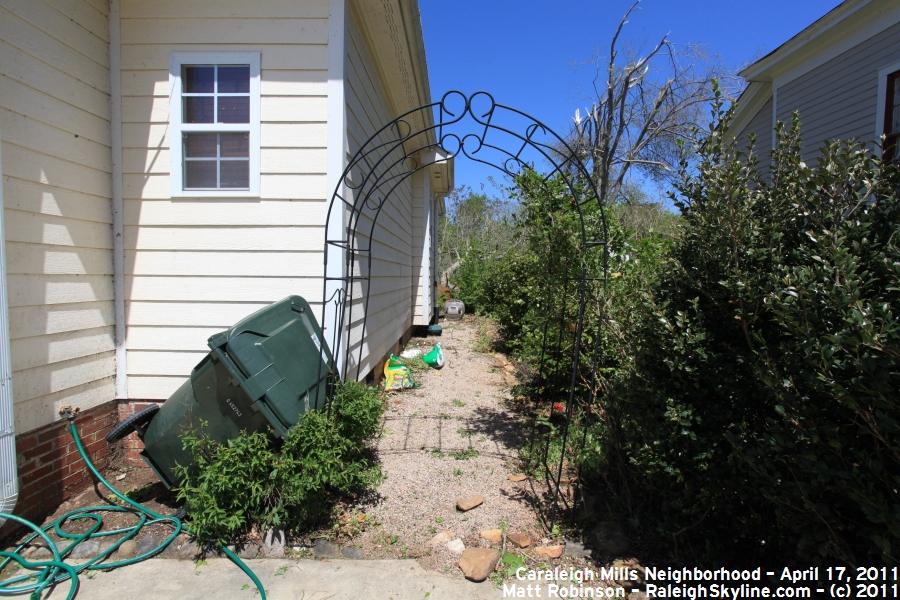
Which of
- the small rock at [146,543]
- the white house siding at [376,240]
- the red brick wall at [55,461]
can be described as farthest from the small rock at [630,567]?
the red brick wall at [55,461]

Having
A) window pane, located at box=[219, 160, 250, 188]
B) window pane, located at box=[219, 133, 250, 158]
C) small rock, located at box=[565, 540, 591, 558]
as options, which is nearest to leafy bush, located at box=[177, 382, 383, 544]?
small rock, located at box=[565, 540, 591, 558]

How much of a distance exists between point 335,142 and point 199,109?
1.04m

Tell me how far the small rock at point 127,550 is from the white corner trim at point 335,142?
5.18 ft

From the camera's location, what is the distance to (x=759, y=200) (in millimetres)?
2238

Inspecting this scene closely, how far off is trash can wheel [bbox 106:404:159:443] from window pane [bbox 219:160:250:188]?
1.68 m

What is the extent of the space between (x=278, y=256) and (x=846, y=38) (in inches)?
329

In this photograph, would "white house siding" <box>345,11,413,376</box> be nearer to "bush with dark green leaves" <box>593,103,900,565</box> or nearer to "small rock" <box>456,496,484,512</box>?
"small rock" <box>456,496,484,512</box>

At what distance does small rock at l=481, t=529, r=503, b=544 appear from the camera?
287 centimetres

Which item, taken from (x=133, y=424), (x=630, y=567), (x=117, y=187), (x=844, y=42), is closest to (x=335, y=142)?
(x=117, y=187)

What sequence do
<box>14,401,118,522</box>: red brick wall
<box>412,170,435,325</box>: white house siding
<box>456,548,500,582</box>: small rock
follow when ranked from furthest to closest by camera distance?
<box>412,170,435,325</box>: white house siding
<box>14,401,118,522</box>: red brick wall
<box>456,548,500,582</box>: small rock

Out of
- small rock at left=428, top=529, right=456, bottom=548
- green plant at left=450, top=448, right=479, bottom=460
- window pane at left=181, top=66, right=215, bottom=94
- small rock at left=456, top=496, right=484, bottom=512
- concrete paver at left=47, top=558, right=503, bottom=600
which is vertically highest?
window pane at left=181, top=66, right=215, bottom=94

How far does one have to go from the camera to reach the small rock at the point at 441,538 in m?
2.86

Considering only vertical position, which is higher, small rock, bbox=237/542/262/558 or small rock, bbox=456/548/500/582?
small rock, bbox=456/548/500/582

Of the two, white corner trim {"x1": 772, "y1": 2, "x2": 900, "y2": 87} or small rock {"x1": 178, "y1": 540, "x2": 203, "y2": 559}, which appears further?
white corner trim {"x1": 772, "y1": 2, "x2": 900, "y2": 87}
